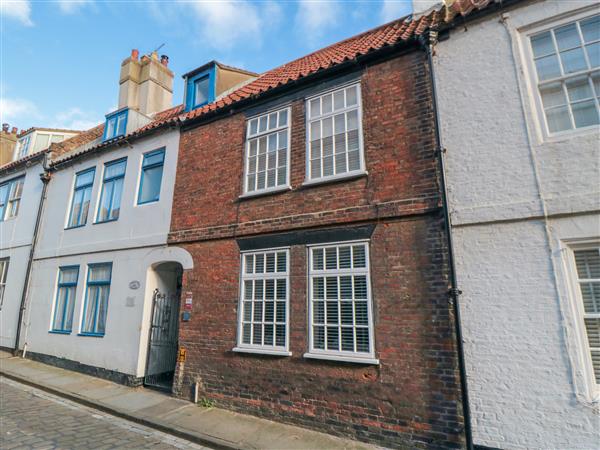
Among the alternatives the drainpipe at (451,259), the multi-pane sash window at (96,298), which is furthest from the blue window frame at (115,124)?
the drainpipe at (451,259)

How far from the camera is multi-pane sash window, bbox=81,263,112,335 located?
9.86 metres

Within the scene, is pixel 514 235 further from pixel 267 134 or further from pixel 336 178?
pixel 267 134

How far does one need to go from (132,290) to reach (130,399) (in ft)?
9.07

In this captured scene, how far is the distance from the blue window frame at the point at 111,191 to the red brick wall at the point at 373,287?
12.0 ft

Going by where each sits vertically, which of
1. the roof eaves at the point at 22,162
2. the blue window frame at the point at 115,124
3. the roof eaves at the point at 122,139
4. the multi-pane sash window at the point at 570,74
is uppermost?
the blue window frame at the point at 115,124

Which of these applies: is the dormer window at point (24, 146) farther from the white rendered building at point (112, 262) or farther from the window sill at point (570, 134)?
the window sill at point (570, 134)

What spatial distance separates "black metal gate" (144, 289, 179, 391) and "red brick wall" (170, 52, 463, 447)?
1.56m

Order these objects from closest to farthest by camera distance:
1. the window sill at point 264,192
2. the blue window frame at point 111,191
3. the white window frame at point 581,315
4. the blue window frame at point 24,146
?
1. the white window frame at point 581,315
2. the window sill at point 264,192
3. the blue window frame at point 111,191
4. the blue window frame at point 24,146

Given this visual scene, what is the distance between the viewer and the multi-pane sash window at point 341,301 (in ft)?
19.2

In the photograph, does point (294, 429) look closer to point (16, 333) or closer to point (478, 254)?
point (478, 254)

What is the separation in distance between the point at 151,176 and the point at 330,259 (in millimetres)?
6476

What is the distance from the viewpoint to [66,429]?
5.88 metres

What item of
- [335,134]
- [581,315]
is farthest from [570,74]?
[335,134]

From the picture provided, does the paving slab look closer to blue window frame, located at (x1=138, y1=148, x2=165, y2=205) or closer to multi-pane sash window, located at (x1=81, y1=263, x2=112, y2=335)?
multi-pane sash window, located at (x1=81, y1=263, x2=112, y2=335)
